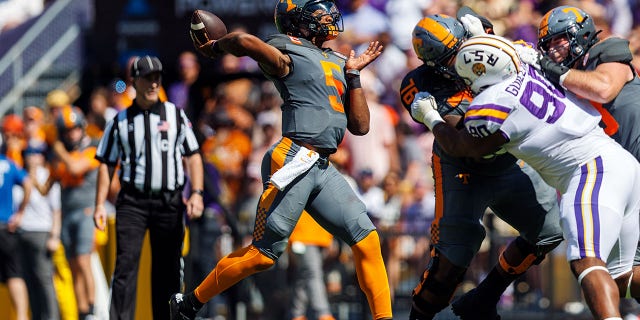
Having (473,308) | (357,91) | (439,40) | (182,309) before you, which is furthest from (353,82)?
(182,309)

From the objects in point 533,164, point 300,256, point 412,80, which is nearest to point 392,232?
point 300,256

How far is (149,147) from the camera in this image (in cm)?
Result: 870

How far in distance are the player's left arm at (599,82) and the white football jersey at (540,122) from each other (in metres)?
0.08

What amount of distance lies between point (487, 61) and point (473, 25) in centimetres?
89

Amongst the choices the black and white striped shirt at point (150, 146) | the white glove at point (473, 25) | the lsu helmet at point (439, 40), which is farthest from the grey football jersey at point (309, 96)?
the black and white striped shirt at point (150, 146)

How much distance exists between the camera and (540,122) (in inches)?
255

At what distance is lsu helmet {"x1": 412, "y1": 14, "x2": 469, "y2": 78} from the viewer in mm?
7336

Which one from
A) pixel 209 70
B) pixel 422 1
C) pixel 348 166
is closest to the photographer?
pixel 348 166

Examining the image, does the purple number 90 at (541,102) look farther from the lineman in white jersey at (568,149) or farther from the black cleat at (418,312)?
the black cleat at (418,312)

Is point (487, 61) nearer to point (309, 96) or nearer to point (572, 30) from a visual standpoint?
point (572, 30)

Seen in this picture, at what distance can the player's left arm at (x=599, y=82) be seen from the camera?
21.8 ft

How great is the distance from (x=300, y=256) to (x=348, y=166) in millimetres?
2082

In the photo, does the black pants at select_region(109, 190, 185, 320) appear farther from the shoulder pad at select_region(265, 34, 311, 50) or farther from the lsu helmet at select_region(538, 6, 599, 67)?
the lsu helmet at select_region(538, 6, 599, 67)

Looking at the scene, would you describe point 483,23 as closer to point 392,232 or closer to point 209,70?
point 392,232
